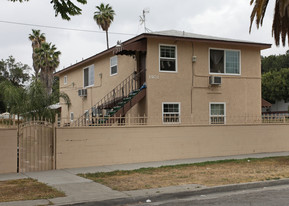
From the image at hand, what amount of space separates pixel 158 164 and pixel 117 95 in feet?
22.3

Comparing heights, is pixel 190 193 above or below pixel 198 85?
below

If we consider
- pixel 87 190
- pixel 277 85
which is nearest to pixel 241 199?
pixel 87 190

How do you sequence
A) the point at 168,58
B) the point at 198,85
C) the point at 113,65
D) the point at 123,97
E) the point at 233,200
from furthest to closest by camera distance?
the point at 113,65 → the point at 198,85 → the point at 123,97 → the point at 168,58 → the point at 233,200

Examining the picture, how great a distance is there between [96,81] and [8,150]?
1106 cm

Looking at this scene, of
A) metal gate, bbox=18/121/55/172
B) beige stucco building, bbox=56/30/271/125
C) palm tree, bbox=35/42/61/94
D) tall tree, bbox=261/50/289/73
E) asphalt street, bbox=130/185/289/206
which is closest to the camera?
asphalt street, bbox=130/185/289/206

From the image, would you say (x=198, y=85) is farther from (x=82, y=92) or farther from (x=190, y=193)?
(x=190, y=193)

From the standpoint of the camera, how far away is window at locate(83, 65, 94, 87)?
2308 centimetres

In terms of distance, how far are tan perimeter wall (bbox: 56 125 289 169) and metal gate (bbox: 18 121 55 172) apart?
297 millimetres

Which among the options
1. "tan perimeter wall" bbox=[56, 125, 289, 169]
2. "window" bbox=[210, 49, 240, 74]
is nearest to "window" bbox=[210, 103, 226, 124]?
"window" bbox=[210, 49, 240, 74]

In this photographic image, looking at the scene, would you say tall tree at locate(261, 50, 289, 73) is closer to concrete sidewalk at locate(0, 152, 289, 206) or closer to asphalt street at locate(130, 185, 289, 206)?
concrete sidewalk at locate(0, 152, 289, 206)

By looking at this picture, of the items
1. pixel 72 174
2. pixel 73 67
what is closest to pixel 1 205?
pixel 72 174

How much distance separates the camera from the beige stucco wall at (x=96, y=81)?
19.5 meters

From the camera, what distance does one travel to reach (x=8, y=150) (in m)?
11.8

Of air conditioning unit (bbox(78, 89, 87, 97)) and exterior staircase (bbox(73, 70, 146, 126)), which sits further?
air conditioning unit (bbox(78, 89, 87, 97))
